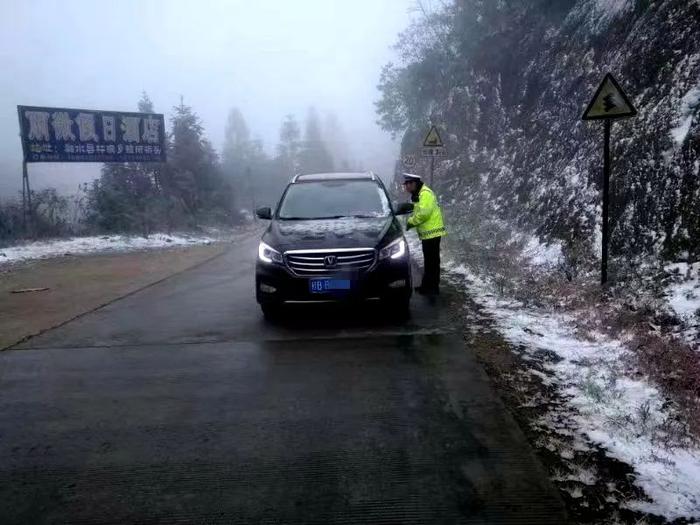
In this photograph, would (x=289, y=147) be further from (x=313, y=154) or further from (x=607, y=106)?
(x=607, y=106)

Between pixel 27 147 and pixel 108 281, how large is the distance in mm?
10702

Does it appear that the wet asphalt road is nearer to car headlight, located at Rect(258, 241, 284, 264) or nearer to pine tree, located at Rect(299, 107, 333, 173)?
car headlight, located at Rect(258, 241, 284, 264)

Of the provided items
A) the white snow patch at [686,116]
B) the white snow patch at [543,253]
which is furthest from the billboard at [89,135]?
the white snow patch at [686,116]

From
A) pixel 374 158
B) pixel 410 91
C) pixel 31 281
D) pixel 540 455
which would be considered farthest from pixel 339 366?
pixel 374 158

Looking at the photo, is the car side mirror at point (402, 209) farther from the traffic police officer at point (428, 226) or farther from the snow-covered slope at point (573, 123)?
the snow-covered slope at point (573, 123)

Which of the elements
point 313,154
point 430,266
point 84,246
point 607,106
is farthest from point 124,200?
point 313,154

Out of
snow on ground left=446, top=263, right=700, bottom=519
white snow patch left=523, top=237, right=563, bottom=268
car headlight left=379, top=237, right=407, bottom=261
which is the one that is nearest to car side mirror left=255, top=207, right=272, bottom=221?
car headlight left=379, top=237, right=407, bottom=261

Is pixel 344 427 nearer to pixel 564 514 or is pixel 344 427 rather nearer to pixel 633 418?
pixel 564 514

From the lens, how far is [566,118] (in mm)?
13188

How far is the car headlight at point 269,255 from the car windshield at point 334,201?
984 millimetres

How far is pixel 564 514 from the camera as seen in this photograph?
2.65 m

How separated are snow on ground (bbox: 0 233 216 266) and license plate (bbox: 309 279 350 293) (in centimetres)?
1122

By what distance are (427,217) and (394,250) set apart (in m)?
1.95

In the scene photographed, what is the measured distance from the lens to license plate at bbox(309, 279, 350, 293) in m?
6.09
